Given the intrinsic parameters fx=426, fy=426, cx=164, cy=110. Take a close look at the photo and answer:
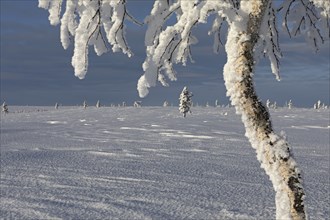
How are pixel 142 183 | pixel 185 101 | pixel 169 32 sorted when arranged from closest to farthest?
pixel 169 32, pixel 142 183, pixel 185 101

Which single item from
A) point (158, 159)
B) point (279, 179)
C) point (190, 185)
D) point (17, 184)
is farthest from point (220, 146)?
point (279, 179)

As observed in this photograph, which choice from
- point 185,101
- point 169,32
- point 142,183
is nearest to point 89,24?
point 169,32

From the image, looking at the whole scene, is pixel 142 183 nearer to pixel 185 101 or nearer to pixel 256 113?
pixel 256 113

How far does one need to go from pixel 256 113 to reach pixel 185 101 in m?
36.8

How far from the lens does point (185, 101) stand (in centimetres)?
3944

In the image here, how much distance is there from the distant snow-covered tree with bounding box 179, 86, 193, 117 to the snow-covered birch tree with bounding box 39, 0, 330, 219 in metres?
35.0

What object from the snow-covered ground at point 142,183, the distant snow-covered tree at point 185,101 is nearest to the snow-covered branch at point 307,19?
the snow-covered ground at point 142,183

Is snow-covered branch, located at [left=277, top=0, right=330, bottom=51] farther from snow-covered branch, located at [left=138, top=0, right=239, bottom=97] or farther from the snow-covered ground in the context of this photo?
the snow-covered ground

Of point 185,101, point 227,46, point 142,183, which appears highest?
point 227,46

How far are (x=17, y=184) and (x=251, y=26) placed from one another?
6.80 meters

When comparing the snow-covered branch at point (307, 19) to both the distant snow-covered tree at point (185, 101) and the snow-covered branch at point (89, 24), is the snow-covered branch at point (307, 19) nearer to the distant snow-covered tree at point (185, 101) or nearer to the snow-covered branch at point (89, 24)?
the snow-covered branch at point (89, 24)

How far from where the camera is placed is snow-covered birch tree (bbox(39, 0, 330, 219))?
262 centimetres

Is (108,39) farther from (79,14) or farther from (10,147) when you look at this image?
(10,147)

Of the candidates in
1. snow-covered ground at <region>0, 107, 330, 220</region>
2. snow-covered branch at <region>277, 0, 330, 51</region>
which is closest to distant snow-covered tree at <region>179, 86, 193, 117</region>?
snow-covered ground at <region>0, 107, 330, 220</region>
